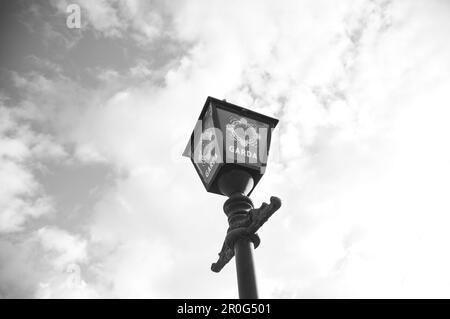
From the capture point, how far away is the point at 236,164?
124 inches

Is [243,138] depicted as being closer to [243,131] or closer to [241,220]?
[243,131]

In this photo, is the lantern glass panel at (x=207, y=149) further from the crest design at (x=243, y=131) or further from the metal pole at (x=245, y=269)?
the metal pole at (x=245, y=269)

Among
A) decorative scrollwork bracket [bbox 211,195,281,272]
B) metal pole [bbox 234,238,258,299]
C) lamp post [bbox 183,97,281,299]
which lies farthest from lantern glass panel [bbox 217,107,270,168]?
metal pole [bbox 234,238,258,299]

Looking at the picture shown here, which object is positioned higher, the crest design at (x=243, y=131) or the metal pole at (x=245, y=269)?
the crest design at (x=243, y=131)

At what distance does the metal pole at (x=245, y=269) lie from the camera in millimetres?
2508

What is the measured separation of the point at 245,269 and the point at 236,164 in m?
0.98

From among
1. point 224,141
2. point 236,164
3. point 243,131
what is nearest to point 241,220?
point 236,164

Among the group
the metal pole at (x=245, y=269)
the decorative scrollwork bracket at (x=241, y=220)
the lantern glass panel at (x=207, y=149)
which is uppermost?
the lantern glass panel at (x=207, y=149)

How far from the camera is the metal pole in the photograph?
8.23 feet

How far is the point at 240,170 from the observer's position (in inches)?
126

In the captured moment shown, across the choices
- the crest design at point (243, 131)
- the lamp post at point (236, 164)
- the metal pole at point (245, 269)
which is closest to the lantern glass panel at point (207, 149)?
the lamp post at point (236, 164)
